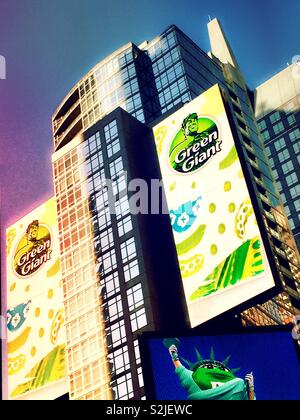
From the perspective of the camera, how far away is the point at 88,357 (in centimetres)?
3672

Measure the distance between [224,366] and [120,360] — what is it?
280 inches

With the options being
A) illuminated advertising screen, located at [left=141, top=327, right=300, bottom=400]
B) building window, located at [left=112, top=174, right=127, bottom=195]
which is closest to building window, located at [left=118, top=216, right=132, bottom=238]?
building window, located at [left=112, top=174, right=127, bottom=195]

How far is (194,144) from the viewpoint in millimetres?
38094

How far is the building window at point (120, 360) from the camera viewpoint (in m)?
35.1

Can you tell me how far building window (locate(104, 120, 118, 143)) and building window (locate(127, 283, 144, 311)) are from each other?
1073 centimetres

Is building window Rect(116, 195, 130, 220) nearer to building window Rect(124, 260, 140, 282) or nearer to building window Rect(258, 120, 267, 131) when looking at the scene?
building window Rect(124, 260, 140, 282)

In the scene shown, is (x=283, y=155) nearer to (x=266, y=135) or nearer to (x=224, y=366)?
(x=266, y=135)

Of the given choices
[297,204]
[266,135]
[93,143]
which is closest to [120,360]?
[93,143]

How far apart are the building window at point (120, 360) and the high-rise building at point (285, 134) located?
35.8 m

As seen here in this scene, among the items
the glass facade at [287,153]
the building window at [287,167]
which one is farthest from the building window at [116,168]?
the building window at [287,167]

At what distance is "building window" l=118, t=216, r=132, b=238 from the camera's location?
129 ft

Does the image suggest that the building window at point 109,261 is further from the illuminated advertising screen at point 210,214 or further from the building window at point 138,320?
the illuminated advertising screen at point 210,214
